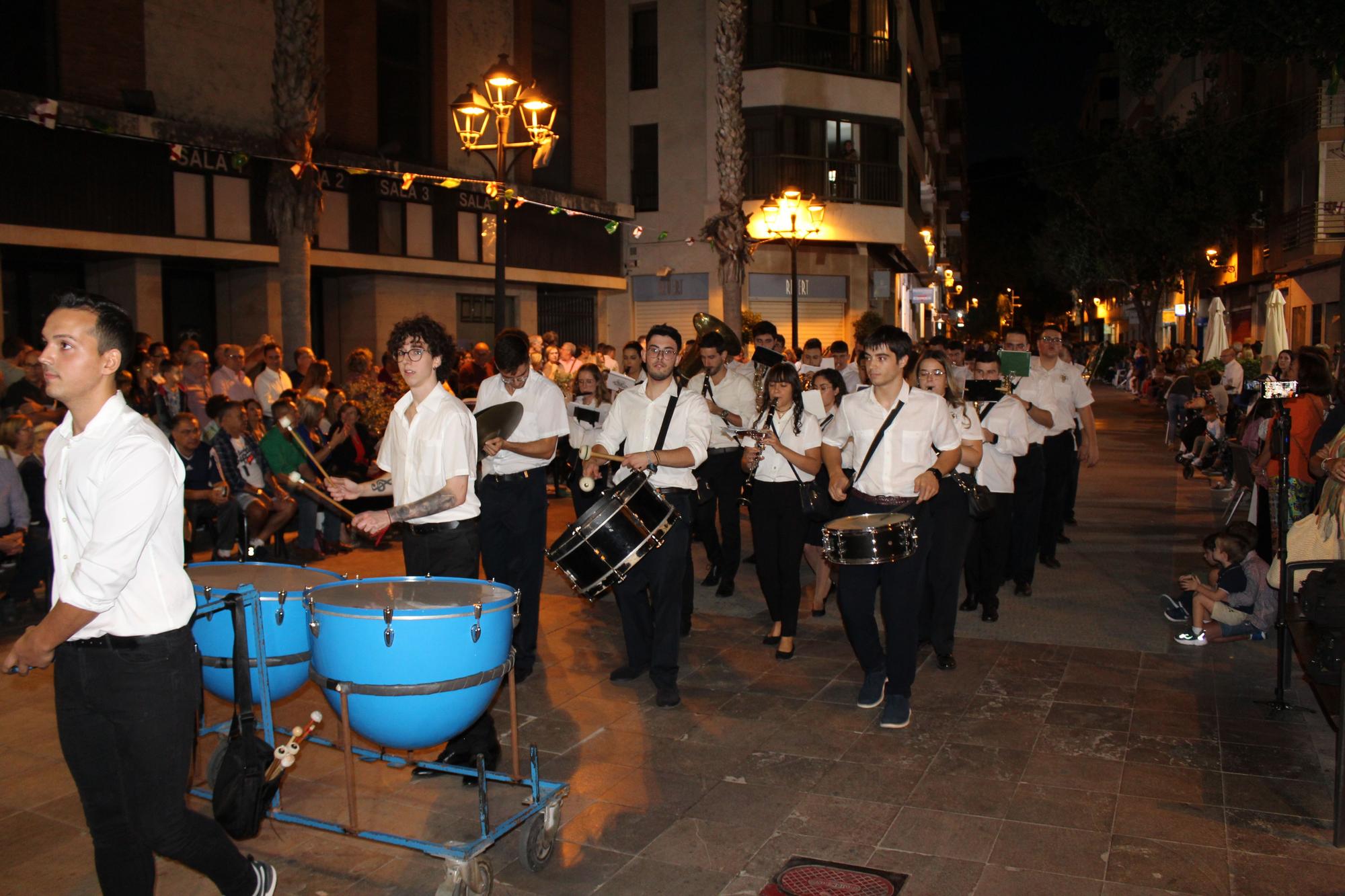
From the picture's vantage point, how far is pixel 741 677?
6.81m

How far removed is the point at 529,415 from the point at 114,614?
147 inches

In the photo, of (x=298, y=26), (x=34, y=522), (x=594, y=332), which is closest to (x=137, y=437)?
(x=34, y=522)

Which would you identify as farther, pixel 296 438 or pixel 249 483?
pixel 249 483

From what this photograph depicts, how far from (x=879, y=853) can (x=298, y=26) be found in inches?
615

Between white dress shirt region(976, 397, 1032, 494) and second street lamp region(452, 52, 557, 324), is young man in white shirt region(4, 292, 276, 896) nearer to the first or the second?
white dress shirt region(976, 397, 1032, 494)

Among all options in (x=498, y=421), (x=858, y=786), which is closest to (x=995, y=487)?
(x=858, y=786)

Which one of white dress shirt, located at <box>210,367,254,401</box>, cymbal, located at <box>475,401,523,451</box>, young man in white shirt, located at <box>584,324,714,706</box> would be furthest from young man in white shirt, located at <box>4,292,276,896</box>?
white dress shirt, located at <box>210,367,254,401</box>

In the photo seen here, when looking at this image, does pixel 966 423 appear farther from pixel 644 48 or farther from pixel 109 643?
pixel 644 48

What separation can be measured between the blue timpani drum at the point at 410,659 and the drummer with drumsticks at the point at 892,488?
2.60 meters

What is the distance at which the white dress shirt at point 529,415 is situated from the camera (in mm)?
6738

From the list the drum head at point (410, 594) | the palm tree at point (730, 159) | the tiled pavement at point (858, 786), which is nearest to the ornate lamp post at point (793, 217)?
the palm tree at point (730, 159)

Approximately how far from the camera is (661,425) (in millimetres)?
6465

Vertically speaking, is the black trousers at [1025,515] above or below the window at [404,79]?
below

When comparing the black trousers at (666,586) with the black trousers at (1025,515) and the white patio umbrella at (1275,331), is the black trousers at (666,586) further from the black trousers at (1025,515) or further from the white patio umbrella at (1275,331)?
the white patio umbrella at (1275,331)
